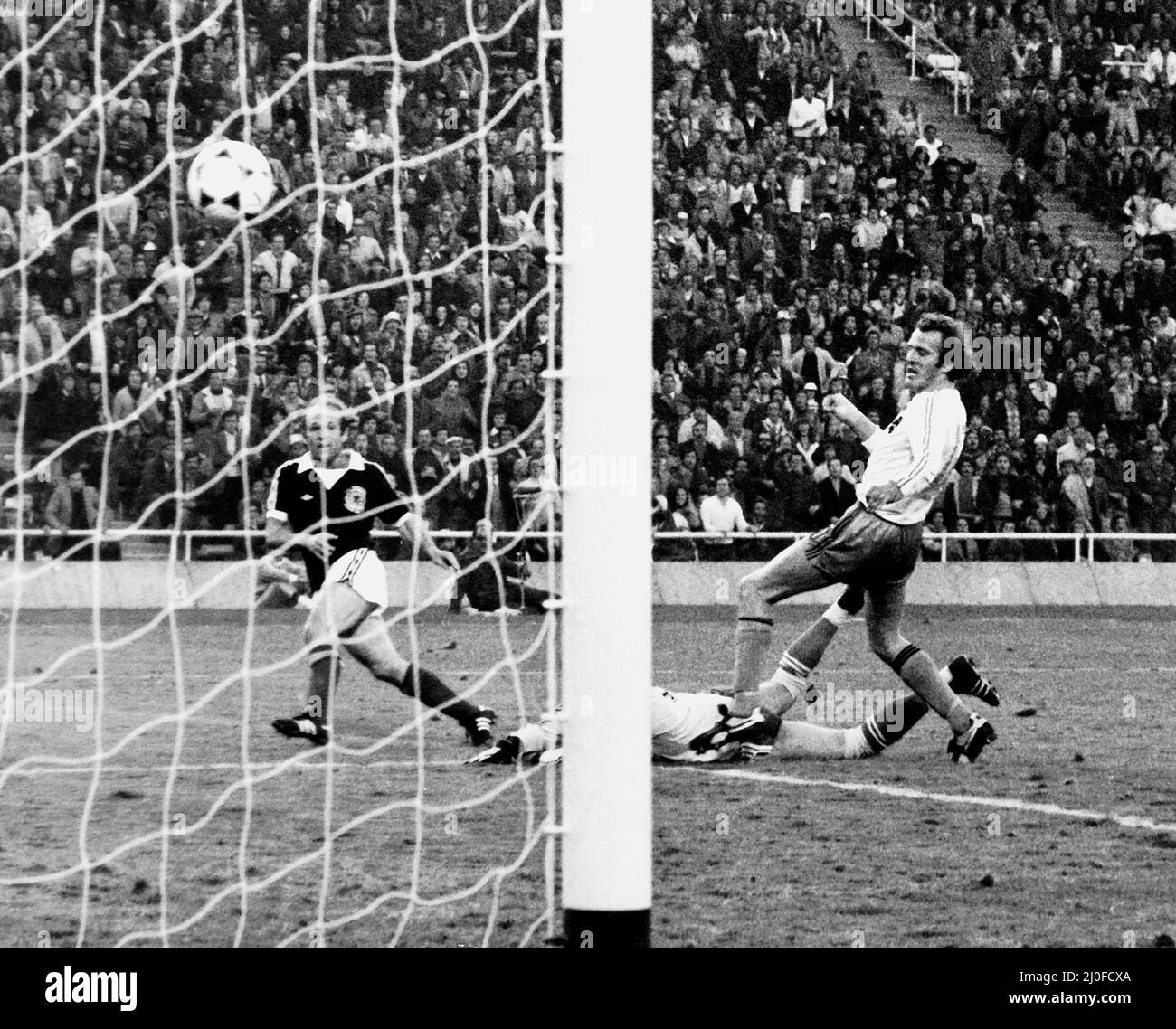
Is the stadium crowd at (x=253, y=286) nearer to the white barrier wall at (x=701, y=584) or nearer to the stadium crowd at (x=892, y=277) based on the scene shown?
the white barrier wall at (x=701, y=584)

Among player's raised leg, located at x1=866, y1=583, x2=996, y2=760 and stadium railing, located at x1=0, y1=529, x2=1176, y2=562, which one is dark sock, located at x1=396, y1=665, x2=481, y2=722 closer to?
player's raised leg, located at x1=866, y1=583, x2=996, y2=760

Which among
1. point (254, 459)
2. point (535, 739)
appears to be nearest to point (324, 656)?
point (535, 739)

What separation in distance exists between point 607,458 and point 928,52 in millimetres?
20816

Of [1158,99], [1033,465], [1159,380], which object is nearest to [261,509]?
[1033,465]

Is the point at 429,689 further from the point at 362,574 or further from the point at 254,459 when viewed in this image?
the point at 254,459

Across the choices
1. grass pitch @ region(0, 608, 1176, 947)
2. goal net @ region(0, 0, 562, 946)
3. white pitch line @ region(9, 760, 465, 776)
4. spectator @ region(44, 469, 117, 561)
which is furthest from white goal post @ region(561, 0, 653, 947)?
spectator @ region(44, 469, 117, 561)

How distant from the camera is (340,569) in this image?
902 cm

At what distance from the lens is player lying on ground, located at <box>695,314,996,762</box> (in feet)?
28.6

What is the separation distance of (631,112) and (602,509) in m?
0.93

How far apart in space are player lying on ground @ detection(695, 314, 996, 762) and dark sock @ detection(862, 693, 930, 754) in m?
0.08

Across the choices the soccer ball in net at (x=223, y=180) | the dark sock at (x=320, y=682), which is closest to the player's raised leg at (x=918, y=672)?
the dark sock at (x=320, y=682)

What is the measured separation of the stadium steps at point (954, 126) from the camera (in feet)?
76.0

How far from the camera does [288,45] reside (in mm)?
18734

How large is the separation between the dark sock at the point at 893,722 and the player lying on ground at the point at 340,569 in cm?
168
